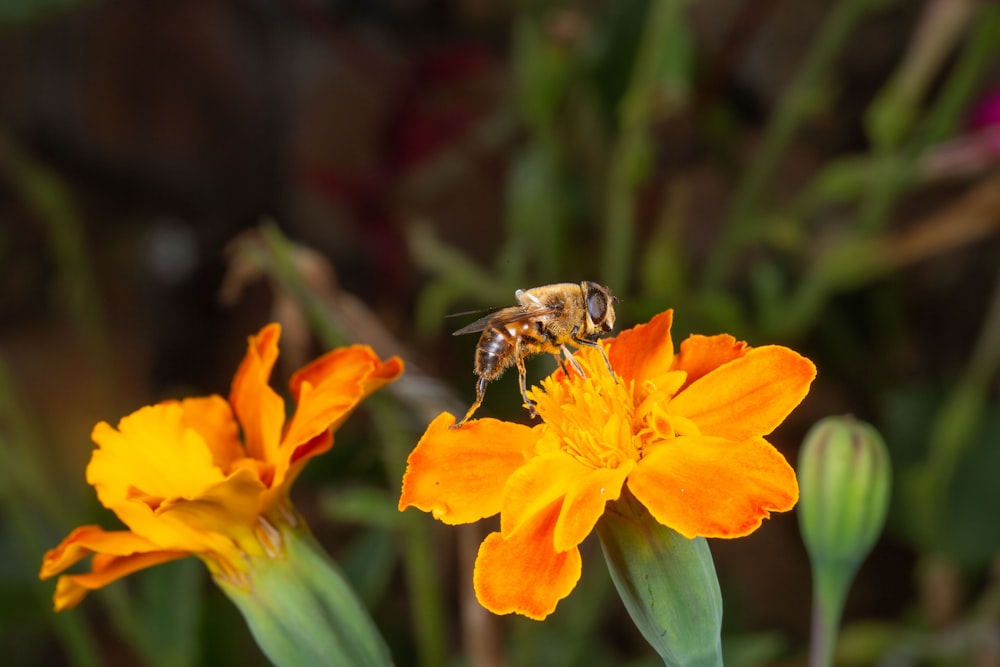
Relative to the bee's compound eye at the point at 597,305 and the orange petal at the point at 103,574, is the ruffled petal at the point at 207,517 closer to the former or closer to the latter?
the orange petal at the point at 103,574

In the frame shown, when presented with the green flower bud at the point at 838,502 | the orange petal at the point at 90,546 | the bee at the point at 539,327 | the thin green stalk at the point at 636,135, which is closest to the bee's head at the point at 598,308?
the bee at the point at 539,327

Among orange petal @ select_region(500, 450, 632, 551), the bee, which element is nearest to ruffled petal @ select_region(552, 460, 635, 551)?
orange petal @ select_region(500, 450, 632, 551)

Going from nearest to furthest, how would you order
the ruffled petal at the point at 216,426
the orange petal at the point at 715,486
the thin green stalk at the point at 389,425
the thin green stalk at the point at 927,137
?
the orange petal at the point at 715,486 → the ruffled petal at the point at 216,426 → the thin green stalk at the point at 389,425 → the thin green stalk at the point at 927,137

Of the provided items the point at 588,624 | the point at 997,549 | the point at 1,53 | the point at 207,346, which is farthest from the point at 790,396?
the point at 1,53

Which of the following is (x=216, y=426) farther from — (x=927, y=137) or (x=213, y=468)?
(x=927, y=137)

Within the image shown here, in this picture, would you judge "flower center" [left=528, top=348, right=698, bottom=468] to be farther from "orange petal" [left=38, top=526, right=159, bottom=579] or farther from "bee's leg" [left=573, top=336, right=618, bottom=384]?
"orange petal" [left=38, top=526, right=159, bottom=579]

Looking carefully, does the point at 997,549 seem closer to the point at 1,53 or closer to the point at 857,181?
the point at 857,181
